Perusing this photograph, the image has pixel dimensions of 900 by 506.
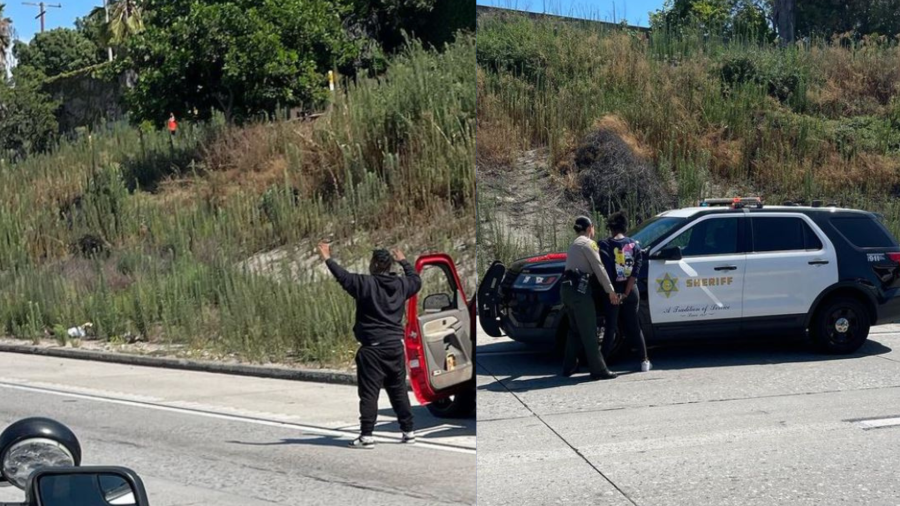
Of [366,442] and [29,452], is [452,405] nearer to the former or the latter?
[366,442]

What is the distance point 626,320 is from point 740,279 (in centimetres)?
37

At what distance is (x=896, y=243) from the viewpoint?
8.68 feet

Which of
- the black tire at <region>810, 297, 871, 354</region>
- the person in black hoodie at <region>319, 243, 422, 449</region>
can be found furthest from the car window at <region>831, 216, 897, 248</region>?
the person in black hoodie at <region>319, 243, 422, 449</region>

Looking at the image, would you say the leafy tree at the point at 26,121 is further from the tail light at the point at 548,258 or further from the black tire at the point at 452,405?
the black tire at the point at 452,405

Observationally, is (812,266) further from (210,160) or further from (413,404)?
(413,404)

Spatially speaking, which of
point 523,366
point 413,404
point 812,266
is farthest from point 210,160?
point 413,404

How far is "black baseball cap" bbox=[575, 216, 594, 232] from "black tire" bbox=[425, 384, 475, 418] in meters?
1.55

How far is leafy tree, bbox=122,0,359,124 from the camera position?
2.77 metres

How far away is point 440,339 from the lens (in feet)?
10.0

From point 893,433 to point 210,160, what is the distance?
9.04 ft

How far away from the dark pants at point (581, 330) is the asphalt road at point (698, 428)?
0.05 metres

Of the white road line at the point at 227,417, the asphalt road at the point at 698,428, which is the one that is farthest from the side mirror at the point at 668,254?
the white road line at the point at 227,417

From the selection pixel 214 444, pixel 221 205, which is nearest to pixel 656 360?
pixel 221 205

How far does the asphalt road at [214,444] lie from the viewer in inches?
102
